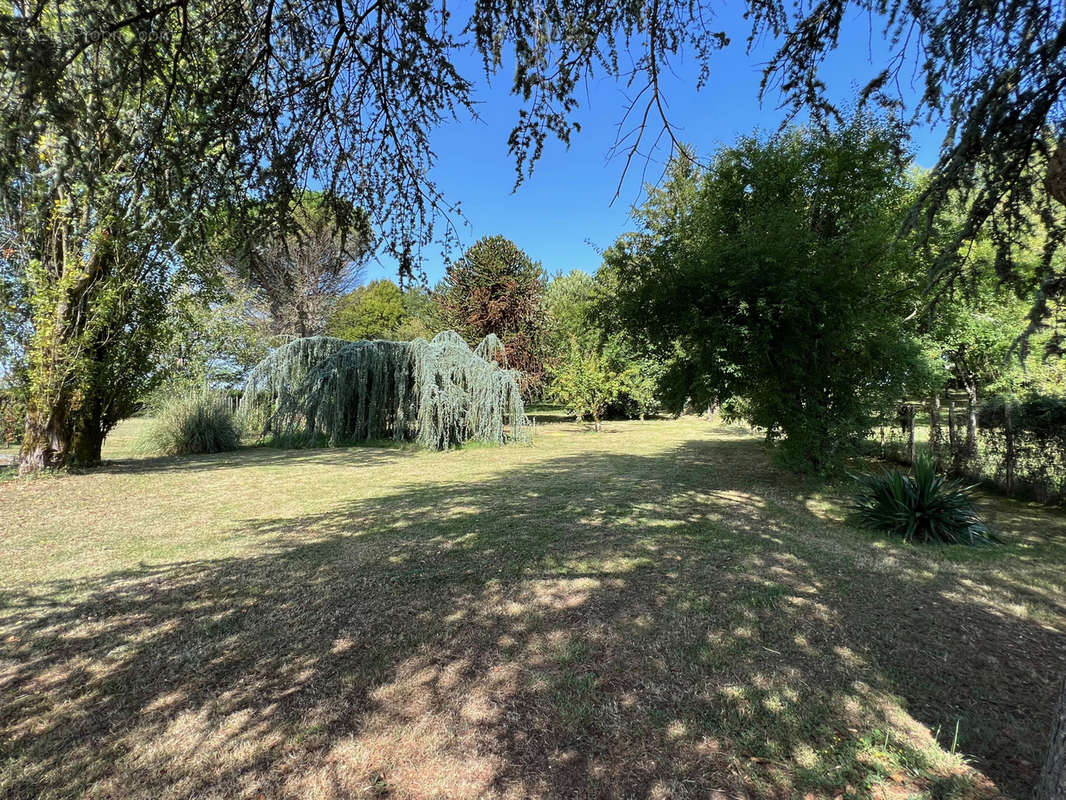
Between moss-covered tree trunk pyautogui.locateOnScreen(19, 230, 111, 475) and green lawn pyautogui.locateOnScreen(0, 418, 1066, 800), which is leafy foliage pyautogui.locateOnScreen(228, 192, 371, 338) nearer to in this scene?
green lawn pyautogui.locateOnScreen(0, 418, 1066, 800)

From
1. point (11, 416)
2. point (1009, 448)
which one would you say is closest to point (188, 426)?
point (11, 416)

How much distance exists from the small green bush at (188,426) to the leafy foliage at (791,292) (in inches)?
444

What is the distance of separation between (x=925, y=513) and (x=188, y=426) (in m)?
15.0

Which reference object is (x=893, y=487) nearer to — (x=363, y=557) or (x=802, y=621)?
(x=802, y=621)

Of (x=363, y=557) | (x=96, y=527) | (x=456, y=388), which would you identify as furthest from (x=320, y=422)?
(x=363, y=557)

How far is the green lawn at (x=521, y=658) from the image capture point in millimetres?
1832

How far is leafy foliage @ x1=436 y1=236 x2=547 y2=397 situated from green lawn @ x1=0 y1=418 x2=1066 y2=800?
706 inches

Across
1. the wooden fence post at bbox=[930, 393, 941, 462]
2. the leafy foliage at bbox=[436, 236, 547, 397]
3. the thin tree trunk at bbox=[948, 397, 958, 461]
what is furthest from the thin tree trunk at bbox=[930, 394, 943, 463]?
the leafy foliage at bbox=[436, 236, 547, 397]

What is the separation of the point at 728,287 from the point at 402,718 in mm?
A: 6605

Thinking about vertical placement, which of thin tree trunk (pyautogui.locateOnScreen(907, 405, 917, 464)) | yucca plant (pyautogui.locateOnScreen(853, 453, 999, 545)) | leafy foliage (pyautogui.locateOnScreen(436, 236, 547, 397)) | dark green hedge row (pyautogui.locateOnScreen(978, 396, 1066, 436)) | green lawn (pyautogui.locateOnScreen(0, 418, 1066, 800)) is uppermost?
leafy foliage (pyautogui.locateOnScreen(436, 236, 547, 397))

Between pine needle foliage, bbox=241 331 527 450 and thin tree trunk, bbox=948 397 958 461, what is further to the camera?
pine needle foliage, bbox=241 331 527 450

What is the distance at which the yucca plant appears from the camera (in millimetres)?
4930

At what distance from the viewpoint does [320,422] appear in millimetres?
13648

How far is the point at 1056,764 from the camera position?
4.50 feet
